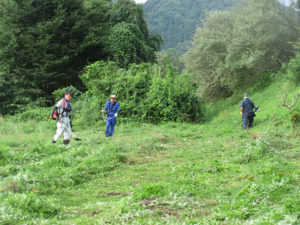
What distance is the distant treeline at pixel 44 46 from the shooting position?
2511cm

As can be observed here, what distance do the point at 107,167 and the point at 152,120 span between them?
427 inches

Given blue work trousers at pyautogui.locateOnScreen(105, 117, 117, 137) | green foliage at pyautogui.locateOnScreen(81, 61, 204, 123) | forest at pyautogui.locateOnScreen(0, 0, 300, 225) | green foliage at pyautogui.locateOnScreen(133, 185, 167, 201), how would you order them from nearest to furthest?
forest at pyautogui.locateOnScreen(0, 0, 300, 225), green foliage at pyautogui.locateOnScreen(133, 185, 167, 201), blue work trousers at pyautogui.locateOnScreen(105, 117, 117, 137), green foliage at pyautogui.locateOnScreen(81, 61, 204, 123)

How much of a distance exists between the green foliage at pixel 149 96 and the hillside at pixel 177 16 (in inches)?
3094

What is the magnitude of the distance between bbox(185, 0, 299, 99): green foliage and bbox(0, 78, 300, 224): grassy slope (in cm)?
1380

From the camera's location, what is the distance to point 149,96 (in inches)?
776

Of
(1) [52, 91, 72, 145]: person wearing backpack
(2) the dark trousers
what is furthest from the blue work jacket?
(2) the dark trousers

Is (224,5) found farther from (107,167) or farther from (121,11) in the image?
(107,167)

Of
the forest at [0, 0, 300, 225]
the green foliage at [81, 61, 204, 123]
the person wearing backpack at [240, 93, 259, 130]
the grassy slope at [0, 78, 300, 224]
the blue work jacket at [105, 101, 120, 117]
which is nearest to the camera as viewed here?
the grassy slope at [0, 78, 300, 224]

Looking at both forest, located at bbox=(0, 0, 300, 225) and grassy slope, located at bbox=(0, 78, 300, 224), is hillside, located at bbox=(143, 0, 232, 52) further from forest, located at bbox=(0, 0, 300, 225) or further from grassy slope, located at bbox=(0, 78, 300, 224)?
grassy slope, located at bbox=(0, 78, 300, 224)

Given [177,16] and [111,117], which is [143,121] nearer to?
[111,117]

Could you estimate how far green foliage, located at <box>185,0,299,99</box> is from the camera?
25.2 metres

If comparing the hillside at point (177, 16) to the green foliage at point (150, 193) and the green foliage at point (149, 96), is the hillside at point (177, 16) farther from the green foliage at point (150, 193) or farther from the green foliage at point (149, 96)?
the green foliage at point (150, 193)

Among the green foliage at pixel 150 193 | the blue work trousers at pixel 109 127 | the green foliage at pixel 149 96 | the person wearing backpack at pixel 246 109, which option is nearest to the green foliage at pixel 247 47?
the green foliage at pixel 149 96

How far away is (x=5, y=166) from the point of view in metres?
8.50
